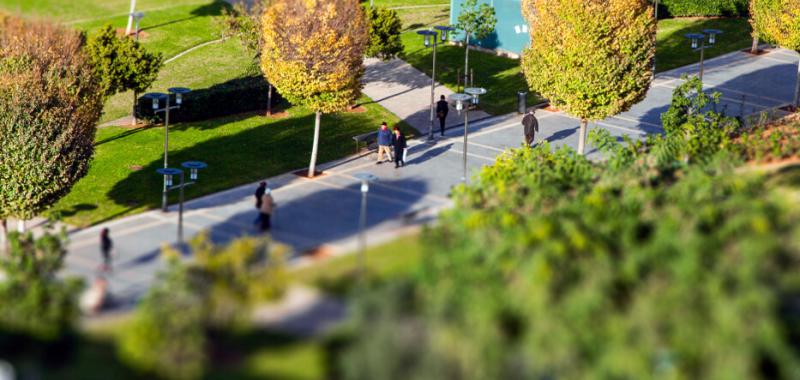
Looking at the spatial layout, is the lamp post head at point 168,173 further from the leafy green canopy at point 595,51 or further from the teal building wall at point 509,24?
the teal building wall at point 509,24

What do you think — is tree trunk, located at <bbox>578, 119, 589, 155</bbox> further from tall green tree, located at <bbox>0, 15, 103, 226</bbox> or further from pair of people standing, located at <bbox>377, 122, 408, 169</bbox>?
tall green tree, located at <bbox>0, 15, 103, 226</bbox>

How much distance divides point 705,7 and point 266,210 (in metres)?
34.1

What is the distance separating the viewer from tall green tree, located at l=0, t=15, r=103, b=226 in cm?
3247

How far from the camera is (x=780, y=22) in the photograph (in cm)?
4581

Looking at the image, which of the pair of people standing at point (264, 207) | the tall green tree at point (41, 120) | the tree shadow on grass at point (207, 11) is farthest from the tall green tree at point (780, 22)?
the tall green tree at point (41, 120)

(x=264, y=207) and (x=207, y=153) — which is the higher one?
(x=264, y=207)

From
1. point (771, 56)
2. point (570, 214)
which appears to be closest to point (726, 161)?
point (570, 214)

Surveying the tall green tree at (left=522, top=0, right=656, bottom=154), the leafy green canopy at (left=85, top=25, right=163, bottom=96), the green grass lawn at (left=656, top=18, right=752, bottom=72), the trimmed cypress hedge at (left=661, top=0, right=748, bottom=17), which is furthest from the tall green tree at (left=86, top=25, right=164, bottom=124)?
the trimmed cypress hedge at (left=661, top=0, right=748, bottom=17)

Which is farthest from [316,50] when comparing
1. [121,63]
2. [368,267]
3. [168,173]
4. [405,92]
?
[368,267]

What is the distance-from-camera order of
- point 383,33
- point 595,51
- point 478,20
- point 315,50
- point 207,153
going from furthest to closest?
point 478,20, point 383,33, point 207,153, point 595,51, point 315,50

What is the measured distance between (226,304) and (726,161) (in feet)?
47.8

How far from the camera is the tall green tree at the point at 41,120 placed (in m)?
32.5

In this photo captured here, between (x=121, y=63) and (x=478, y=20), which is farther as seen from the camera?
(x=478, y=20)

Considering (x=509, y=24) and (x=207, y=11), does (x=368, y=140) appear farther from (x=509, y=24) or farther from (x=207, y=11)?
(x=207, y=11)
